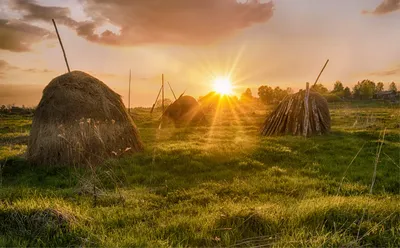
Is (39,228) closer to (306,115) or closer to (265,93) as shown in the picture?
(306,115)

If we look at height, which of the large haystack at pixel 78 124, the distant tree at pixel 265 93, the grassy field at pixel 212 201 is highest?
the distant tree at pixel 265 93

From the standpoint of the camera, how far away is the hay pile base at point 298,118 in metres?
17.5

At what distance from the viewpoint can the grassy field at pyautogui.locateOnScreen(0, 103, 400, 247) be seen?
4.50 metres

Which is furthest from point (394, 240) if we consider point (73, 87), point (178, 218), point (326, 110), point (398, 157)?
point (326, 110)

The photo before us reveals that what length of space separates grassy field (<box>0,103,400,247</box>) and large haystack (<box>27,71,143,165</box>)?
675 mm

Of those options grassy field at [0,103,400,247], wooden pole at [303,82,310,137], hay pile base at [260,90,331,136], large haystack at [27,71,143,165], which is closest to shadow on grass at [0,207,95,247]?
grassy field at [0,103,400,247]

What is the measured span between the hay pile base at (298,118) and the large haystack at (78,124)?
9116mm

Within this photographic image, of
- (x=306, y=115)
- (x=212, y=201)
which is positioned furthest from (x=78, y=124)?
(x=306, y=115)

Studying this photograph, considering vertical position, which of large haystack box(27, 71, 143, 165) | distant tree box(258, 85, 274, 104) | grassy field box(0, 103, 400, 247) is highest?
distant tree box(258, 85, 274, 104)

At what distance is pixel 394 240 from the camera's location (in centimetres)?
435

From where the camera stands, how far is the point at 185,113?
25.9 m

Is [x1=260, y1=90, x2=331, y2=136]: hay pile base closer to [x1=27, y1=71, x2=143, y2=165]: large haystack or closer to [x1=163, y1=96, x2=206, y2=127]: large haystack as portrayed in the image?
[x1=163, y1=96, x2=206, y2=127]: large haystack

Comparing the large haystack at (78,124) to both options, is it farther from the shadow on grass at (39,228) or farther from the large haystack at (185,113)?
the large haystack at (185,113)

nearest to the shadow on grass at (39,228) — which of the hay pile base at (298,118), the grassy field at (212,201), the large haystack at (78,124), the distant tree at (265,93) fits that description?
the grassy field at (212,201)
